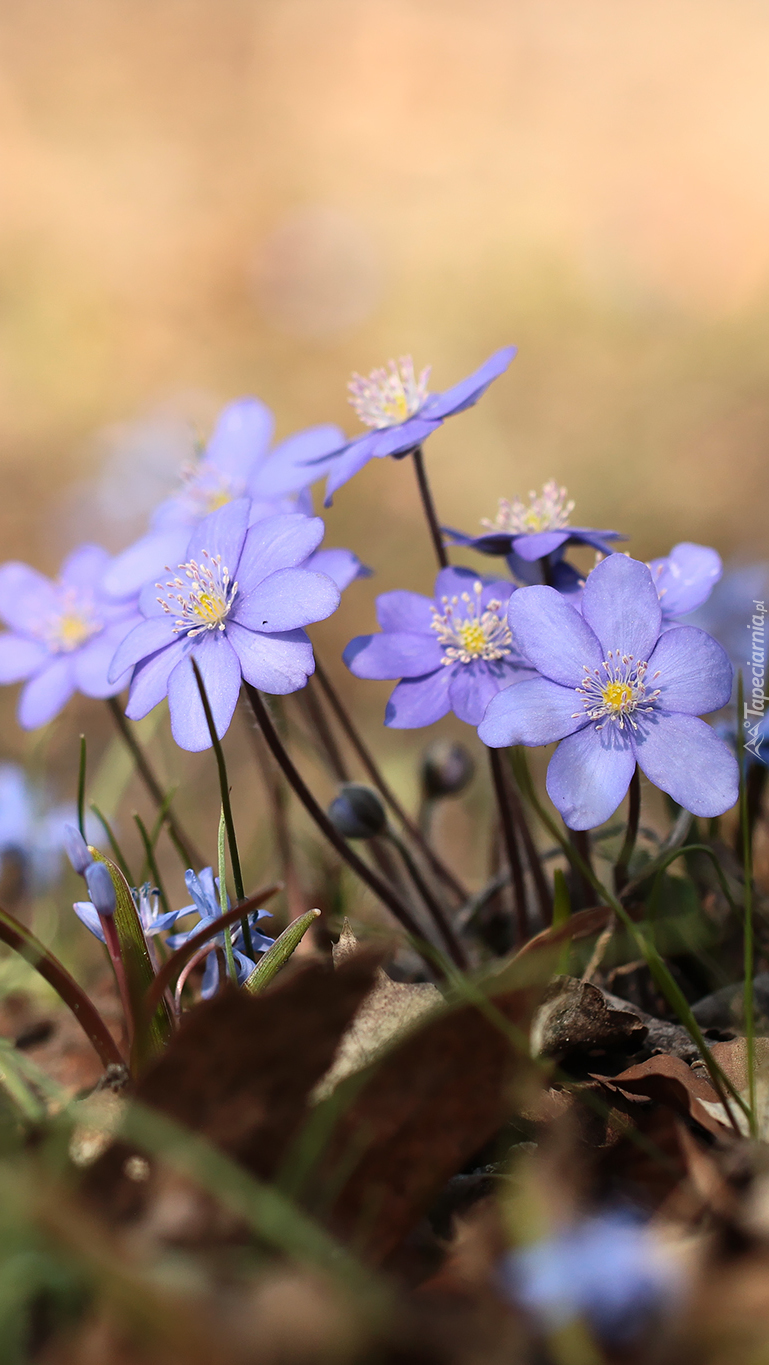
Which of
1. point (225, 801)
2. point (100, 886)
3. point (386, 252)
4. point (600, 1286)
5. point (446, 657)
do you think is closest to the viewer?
point (600, 1286)

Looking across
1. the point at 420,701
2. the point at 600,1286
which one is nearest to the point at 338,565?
the point at 420,701

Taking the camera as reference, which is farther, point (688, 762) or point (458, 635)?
point (458, 635)

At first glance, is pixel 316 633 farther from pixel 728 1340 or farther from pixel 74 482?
pixel 728 1340

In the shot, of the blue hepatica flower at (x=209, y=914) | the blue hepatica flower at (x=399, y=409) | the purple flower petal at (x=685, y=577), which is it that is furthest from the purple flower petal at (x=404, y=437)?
the blue hepatica flower at (x=209, y=914)

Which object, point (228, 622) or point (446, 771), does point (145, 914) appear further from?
point (446, 771)

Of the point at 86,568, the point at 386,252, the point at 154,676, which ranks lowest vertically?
the point at 154,676

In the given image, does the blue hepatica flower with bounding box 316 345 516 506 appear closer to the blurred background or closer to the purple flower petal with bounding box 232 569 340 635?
the purple flower petal with bounding box 232 569 340 635

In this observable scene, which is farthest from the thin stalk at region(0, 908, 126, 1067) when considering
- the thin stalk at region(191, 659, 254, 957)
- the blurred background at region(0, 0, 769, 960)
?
the blurred background at region(0, 0, 769, 960)

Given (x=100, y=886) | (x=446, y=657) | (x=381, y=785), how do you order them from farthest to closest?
(x=381, y=785)
(x=446, y=657)
(x=100, y=886)
